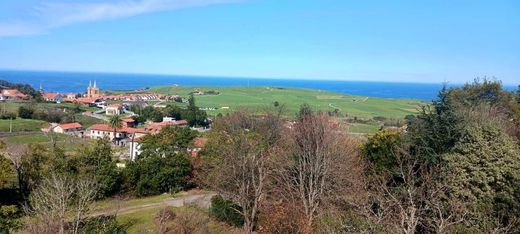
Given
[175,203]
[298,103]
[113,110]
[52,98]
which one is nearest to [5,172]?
[175,203]

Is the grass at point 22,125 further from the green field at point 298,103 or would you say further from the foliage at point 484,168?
the foliage at point 484,168

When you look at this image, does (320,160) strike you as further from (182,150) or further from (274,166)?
(182,150)

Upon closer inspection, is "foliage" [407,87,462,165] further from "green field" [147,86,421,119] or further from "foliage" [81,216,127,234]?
"green field" [147,86,421,119]

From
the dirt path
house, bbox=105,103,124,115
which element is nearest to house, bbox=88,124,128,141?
house, bbox=105,103,124,115

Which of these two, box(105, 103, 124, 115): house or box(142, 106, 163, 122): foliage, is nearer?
box(142, 106, 163, 122): foliage

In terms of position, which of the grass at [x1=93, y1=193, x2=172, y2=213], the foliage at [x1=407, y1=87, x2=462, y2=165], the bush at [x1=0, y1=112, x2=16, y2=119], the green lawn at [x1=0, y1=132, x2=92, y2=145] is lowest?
the green lawn at [x1=0, y1=132, x2=92, y2=145]

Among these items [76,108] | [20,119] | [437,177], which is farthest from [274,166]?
[76,108]

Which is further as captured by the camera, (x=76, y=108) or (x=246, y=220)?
(x=76, y=108)
